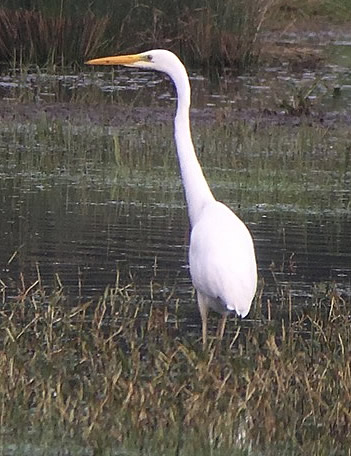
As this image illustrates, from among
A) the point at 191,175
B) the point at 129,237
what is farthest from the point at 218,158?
the point at 191,175

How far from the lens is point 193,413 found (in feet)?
18.2

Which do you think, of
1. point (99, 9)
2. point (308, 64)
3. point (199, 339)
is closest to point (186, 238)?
point (199, 339)

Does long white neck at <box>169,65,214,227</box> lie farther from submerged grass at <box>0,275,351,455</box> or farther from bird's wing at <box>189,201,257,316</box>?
submerged grass at <box>0,275,351,455</box>

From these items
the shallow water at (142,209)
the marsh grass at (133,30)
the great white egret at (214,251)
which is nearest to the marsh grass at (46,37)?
the marsh grass at (133,30)

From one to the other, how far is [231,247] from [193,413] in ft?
6.59

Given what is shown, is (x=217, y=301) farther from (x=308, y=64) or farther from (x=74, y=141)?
(x=308, y=64)

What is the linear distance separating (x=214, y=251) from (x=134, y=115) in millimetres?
8293

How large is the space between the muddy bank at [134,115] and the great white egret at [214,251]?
22.4 ft

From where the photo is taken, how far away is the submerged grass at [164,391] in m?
5.40

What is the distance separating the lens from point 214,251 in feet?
24.3

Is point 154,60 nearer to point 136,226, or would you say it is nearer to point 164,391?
point 136,226

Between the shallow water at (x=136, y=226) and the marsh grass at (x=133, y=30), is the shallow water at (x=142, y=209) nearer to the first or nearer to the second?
the shallow water at (x=136, y=226)

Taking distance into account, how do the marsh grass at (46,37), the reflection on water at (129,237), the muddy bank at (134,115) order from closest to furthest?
the reflection on water at (129,237) → the muddy bank at (134,115) → the marsh grass at (46,37)

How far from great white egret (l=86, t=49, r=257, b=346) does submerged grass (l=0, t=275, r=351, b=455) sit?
0.24 meters
